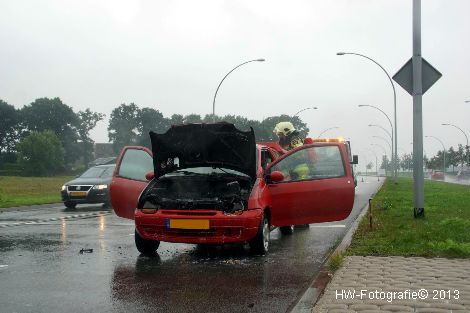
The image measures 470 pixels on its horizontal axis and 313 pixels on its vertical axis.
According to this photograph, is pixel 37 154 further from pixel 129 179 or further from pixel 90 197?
pixel 129 179

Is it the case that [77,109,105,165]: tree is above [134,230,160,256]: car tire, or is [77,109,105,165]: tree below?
above

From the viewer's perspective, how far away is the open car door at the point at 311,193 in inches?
332

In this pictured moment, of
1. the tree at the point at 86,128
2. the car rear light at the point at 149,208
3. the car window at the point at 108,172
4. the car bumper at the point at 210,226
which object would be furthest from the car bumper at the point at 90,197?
the tree at the point at 86,128

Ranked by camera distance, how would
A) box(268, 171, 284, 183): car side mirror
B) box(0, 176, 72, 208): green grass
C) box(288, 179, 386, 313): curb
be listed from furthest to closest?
box(0, 176, 72, 208): green grass
box(268, 171, 284, 183): car side mirror
box(288, 179, 386, 313): curb

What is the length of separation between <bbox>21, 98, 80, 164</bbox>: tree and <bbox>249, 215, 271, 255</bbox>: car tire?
99671 millimetres

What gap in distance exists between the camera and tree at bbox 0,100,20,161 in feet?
331

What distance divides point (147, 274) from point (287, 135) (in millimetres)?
6723

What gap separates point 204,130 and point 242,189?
120 centimetres

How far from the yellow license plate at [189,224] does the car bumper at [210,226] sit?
40 mm

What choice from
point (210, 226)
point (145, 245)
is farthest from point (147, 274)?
point (145, 245)

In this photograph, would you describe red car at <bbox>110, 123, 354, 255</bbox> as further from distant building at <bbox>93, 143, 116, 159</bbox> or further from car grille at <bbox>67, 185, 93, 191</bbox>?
distant building at <bbox>93, 143, 116, 159</bbox>

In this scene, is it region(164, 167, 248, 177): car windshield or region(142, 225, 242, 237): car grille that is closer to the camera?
region(142, 225, 242, 237): car grille

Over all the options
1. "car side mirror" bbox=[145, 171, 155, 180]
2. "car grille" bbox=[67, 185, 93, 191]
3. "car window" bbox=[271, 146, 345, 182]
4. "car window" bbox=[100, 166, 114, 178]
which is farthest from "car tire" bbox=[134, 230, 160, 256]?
"car window" bbox=[100, 166, 114, 178]

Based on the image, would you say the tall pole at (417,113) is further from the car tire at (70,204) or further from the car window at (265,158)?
the car tire at (70,204)
